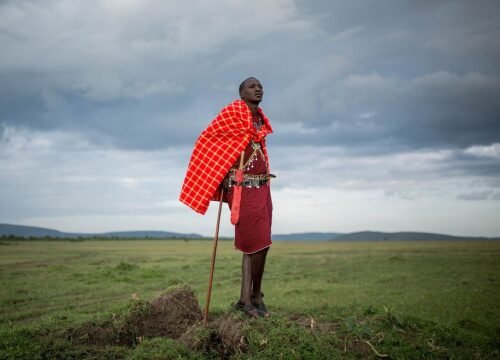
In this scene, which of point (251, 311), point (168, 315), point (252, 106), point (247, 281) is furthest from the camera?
point (168, 315)

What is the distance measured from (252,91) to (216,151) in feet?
3.39

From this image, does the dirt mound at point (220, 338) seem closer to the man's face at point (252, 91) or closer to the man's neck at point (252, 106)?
the man's neck at point (252, 106)

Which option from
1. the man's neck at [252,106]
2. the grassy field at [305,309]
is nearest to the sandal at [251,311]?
the grassy field at [305,309]

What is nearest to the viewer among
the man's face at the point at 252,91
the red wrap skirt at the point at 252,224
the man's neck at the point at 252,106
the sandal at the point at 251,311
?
the sandal at the point at 251,311

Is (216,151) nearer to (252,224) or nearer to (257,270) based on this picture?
(252,224)

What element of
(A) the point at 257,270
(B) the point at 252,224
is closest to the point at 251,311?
(A) the point at 257,270

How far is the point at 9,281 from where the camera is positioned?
50.7ft

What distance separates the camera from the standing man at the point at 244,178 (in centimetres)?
602

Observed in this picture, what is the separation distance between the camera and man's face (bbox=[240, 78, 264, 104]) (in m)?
6.30

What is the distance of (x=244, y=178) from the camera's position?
6.12 meters

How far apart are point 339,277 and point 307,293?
5.41m

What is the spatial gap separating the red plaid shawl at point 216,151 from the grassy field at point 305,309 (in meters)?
1.76

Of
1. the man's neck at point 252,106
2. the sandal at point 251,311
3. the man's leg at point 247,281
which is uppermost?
the man's neck at point 252,106

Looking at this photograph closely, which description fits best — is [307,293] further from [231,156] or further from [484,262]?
[484,262]
